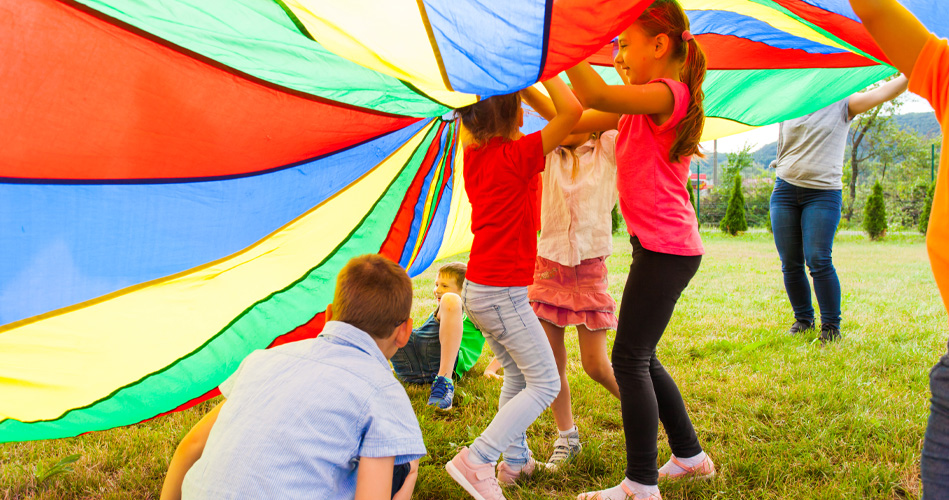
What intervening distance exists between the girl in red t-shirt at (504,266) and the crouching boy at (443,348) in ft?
3.19

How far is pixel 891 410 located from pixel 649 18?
210cm

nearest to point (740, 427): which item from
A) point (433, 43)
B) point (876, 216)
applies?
point (433, 43)

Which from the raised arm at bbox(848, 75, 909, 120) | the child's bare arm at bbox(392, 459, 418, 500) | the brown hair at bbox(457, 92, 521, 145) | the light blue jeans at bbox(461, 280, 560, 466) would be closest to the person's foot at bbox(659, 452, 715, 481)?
the light blue jeans at bbox(461, 280, 560, 466)

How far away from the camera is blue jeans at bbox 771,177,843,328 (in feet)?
12.3

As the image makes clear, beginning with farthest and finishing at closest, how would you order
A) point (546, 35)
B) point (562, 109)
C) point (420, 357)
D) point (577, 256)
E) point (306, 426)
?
point (420, 357) < point (577, 256) < point (562, 109) < point (546, 35) < point (306, 426)

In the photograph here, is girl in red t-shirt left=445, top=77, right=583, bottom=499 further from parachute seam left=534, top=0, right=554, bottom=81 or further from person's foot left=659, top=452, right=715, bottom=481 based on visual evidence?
person's foot left=659, top=452, right=715, bottom=481

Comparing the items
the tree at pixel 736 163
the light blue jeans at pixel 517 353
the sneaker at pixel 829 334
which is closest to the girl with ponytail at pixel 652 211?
the light blue jeans at pixel 517 353

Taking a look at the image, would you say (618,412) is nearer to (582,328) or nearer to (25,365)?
(582,328)

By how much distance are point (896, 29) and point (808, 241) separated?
287cm

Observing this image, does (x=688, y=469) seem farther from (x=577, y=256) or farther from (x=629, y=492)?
(x=577, y=256)

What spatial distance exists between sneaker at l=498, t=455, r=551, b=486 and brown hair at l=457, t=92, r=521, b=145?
3.88 feet

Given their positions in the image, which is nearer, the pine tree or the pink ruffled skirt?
the pink ruffled skirt

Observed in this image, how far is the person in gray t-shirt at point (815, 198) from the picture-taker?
3730 mm

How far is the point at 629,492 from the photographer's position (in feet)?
6.51
